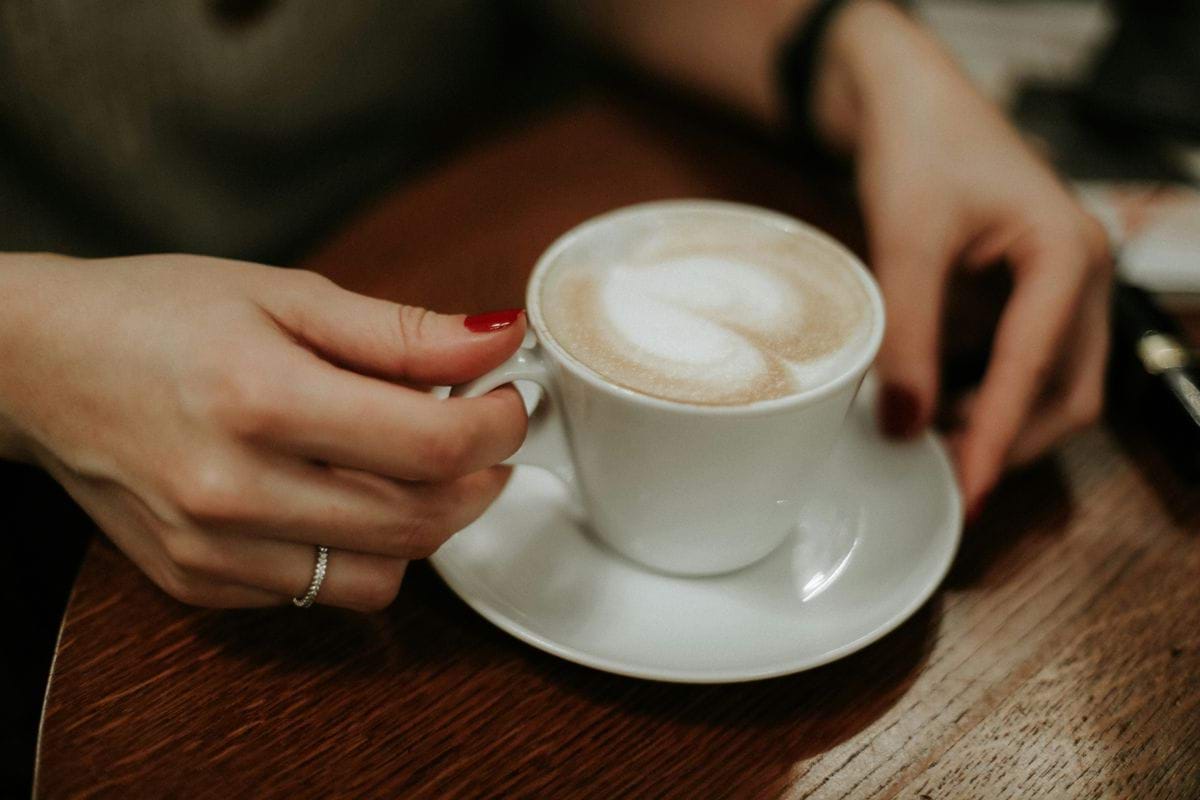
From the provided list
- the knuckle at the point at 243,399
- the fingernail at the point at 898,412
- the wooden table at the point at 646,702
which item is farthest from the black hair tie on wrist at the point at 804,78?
the knuckle at the point at 243,399

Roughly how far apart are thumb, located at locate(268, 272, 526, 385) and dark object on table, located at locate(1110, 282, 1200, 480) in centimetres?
56

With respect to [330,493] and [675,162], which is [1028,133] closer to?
[675,162]

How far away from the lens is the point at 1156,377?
2.27ft

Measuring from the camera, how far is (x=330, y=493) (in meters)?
0.45

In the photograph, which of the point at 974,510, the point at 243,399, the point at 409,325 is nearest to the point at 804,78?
the point at 974,510

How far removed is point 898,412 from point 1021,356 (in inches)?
4.3

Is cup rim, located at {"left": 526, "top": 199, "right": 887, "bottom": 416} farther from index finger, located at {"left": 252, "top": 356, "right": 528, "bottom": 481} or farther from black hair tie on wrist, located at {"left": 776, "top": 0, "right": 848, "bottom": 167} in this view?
black hair tie on wrist, located at {"left": 776, "top": 0, "right": 848, "bottom": 167}

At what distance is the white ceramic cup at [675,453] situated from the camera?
0.49m

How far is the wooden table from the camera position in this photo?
0.46 meters

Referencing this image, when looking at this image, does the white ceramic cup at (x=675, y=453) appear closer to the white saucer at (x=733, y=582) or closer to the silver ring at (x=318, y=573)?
the white saucer at (x=733, y=582)

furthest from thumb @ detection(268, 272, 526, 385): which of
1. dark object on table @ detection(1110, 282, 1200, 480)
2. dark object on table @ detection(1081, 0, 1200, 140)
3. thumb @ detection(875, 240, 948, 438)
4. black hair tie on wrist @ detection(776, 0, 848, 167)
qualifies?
dark object on table @ detection(1081, 0, 1200, 140)

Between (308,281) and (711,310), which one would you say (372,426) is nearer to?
(308,281)

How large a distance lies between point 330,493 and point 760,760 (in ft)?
0.96

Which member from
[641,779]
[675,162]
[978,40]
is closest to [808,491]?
[641,779]
